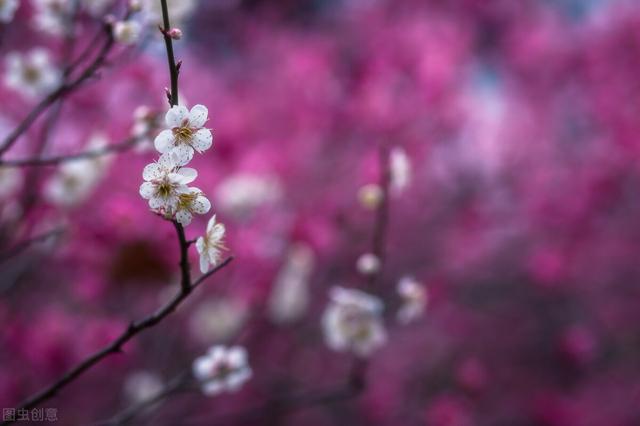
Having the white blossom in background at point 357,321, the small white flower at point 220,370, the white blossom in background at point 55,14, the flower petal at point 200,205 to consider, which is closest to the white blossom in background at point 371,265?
the white blossom in background at point 357,321

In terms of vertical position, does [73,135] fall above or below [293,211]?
above

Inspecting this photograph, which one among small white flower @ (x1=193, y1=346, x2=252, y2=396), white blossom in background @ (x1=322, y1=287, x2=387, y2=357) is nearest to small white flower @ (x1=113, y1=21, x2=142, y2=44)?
small white flower @ (x1=193, y1=346, x2=252, y2=396)

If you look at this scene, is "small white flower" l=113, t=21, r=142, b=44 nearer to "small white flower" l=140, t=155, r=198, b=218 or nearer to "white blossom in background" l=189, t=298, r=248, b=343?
"small white flower" l=140, t=155, r=198, b=218

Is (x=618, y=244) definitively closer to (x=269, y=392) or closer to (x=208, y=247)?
(x=269, y=392)

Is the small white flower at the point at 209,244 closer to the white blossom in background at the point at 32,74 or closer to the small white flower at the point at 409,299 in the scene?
the small white flower at the point at 409,299

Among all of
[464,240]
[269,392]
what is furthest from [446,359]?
[269,392]
